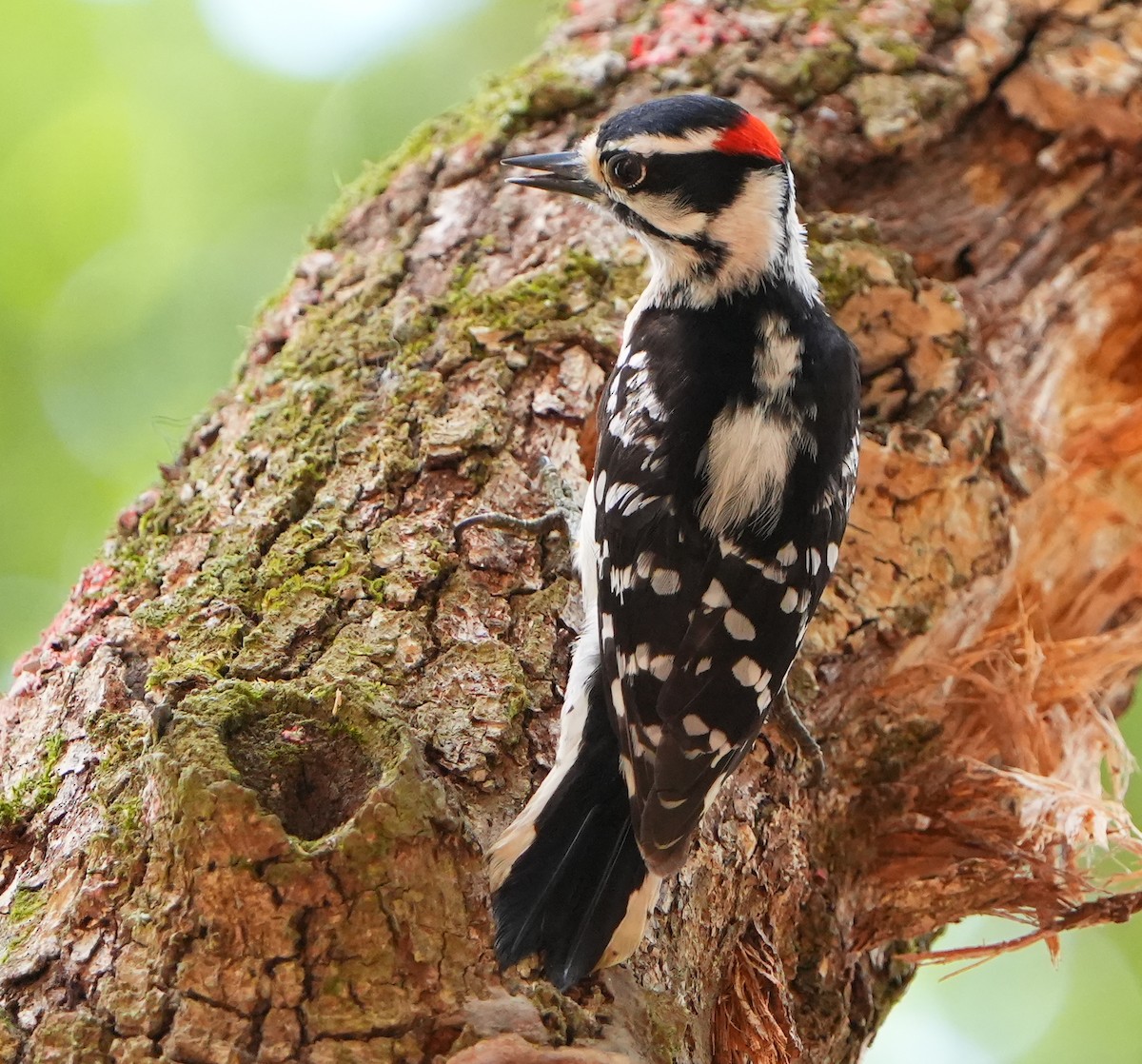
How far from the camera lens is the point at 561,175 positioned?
110 inches

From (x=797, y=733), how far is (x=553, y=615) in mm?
540

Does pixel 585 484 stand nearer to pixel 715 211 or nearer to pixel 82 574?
pixel 715 211

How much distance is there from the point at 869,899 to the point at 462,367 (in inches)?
56.6

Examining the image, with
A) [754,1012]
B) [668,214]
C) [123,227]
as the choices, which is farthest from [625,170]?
[123,227]

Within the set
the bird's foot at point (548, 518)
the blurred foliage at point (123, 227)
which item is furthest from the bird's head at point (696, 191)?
the blurred foliage at point (123, 227)

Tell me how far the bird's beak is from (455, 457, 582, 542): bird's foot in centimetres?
65

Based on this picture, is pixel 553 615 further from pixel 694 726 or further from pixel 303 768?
pixel 303 768

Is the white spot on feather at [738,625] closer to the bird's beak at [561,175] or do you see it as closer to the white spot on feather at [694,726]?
the white spot on feather at [694,726]

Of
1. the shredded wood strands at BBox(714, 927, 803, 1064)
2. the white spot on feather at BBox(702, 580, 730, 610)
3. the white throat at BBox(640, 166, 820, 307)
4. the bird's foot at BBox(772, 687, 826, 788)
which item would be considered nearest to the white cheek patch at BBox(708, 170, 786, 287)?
the white throat at BBox(640, 166, 820, 307)

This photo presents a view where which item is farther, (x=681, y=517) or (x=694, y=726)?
(x=681, y=517)

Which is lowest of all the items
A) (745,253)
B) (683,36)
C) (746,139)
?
(745,253)

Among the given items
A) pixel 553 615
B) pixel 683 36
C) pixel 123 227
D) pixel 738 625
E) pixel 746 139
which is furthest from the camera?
pixel 123 227

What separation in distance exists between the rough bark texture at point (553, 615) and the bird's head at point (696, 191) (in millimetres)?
195

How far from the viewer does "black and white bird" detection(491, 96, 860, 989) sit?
190 cm
